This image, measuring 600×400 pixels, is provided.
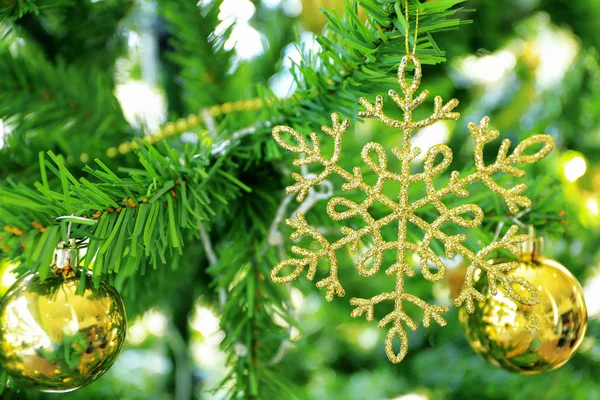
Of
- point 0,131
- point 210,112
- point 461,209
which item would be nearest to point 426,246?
point 461,209

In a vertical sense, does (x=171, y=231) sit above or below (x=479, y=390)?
above

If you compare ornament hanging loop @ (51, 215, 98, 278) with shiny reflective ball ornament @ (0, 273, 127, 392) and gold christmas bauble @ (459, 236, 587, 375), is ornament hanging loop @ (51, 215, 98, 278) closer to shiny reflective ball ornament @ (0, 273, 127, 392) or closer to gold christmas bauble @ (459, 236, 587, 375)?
shiny reflective ball ornament @ (0, 273, 127, 392)

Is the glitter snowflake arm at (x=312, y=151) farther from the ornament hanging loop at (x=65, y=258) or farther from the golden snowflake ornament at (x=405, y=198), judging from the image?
the ornament hanging loop at (x=65, y=258)

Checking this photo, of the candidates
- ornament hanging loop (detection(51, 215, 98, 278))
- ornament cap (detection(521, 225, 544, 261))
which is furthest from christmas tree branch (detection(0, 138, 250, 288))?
ornament cap (detection(521, 225, 544, 261))

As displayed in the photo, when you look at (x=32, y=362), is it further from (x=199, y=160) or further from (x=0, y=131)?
(x=0, y=131)

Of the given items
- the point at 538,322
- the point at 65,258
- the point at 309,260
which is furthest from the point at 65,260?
the point at 538,322

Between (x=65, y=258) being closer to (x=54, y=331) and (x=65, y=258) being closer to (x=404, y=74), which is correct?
(x=54, y=331)

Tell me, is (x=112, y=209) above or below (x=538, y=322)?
above
